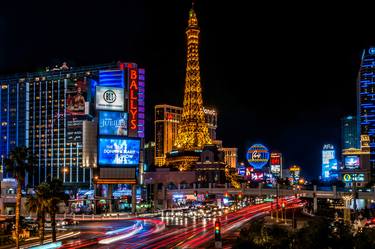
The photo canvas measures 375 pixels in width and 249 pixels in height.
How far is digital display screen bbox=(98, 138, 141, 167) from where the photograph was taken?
10812 centimetres

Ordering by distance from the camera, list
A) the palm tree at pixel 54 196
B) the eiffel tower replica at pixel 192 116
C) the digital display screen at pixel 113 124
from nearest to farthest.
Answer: the palm tree at pixel 54 196 < the digital display screen at pixel 113 124 < the eiffel tower replica at pixel 192 116

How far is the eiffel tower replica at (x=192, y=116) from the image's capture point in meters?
189

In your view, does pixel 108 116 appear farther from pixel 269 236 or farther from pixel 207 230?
pixel 269 236

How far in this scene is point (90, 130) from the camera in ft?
475

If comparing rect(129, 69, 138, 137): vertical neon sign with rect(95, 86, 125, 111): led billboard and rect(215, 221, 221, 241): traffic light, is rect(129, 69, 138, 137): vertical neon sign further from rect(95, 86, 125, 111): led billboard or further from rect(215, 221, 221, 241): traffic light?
rect(215, 221, 221, 241): traffic light

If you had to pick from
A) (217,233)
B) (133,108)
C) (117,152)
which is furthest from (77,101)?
(217,233)

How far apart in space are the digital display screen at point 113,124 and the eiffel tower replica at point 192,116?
7481cm

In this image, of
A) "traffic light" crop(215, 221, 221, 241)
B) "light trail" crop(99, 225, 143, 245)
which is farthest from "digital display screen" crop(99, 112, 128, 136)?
"traffic light" crop(215, 221, 221, 241)

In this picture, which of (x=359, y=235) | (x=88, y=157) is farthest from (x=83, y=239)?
(x=88, y=157)

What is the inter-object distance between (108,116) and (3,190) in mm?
39336

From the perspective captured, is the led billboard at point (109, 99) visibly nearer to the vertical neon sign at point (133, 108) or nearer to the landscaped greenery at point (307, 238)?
the vertical neon sign at point (133, 108)

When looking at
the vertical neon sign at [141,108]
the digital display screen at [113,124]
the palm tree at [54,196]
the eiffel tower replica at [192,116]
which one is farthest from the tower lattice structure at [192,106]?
the palm tree at [54,196]

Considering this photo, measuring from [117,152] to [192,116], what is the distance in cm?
8024

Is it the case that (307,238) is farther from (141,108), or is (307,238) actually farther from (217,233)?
(141,108)
